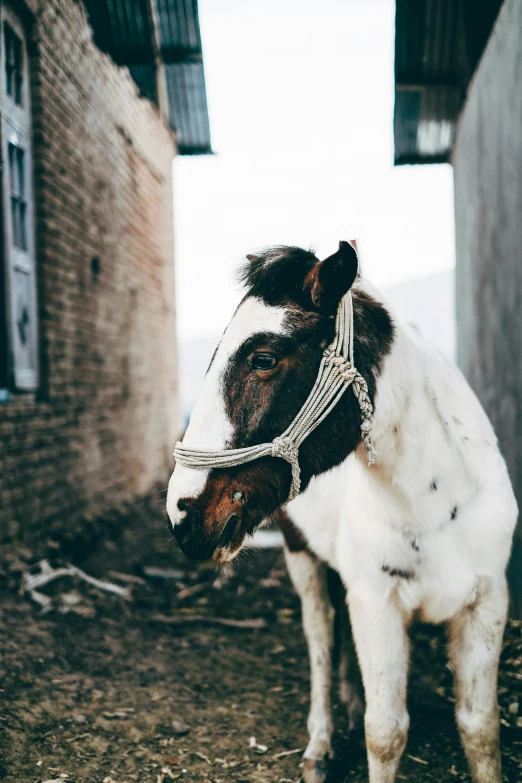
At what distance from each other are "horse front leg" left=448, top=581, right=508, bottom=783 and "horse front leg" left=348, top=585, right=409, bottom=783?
18cm

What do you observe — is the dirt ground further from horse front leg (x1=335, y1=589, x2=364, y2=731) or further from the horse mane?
the horse mane

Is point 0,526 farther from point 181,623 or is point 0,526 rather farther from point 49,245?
point 49,245

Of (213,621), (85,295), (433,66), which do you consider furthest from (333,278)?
(433,66)

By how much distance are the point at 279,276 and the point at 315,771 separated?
206 cm

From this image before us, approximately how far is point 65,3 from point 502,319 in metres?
5.25

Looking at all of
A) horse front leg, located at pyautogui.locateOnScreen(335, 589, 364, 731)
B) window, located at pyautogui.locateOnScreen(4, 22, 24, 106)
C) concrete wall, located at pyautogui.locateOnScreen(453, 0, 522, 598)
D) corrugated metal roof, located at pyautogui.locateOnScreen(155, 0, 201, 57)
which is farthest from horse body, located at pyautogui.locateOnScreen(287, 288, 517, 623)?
corrugated metal roof, located at pyautogui.locateOnScreen(155, 0, 201, 57)

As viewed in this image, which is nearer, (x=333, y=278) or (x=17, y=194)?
(x=333, y=278)

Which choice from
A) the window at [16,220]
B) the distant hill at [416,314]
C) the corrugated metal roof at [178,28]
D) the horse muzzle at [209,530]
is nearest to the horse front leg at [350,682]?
the horse muzzle at [209,530]

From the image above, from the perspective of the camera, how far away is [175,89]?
10.8 meters

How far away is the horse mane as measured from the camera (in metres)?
1.96

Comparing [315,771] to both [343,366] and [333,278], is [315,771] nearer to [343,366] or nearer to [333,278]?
[343,366]

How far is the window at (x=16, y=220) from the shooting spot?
5.15 metres

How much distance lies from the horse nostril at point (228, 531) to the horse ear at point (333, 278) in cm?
65

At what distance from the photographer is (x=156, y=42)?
28.1 feet
